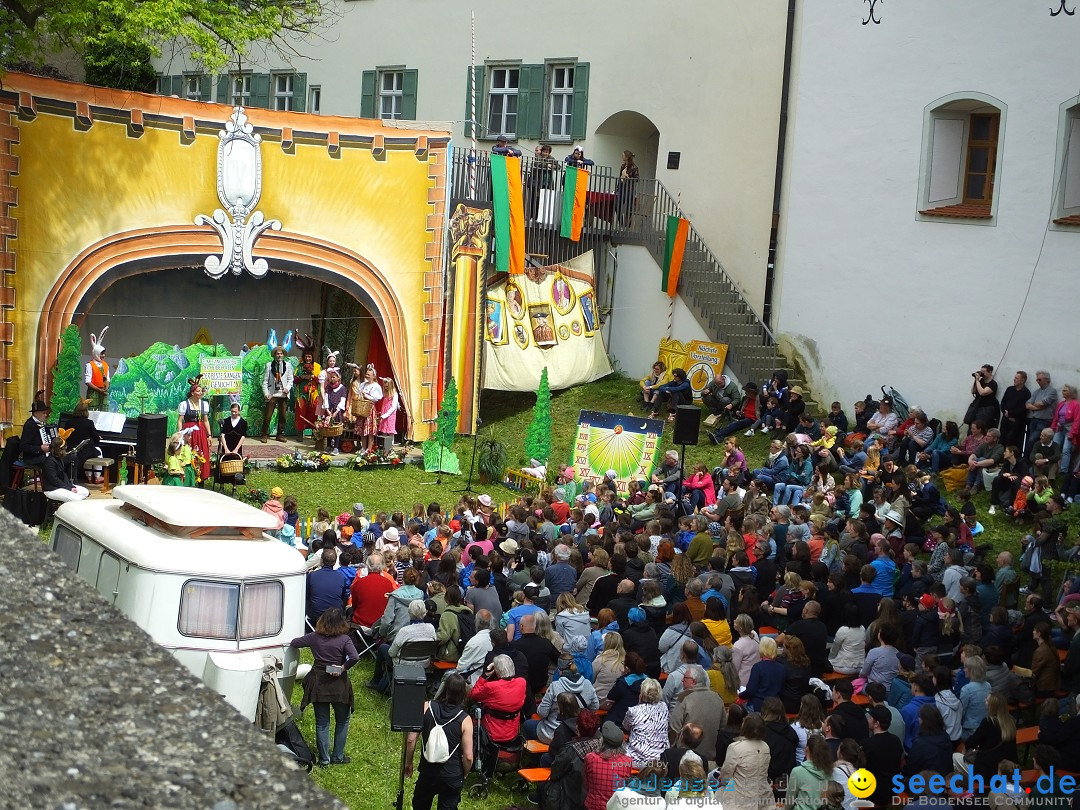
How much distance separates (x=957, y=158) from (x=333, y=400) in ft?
34.5

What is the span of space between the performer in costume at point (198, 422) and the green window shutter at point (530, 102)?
35.7 ft

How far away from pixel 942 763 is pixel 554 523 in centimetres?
710

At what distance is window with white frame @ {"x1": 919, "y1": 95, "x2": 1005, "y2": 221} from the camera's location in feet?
66.4

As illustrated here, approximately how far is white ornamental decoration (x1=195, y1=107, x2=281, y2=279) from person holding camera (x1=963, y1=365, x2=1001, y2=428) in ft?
36.3

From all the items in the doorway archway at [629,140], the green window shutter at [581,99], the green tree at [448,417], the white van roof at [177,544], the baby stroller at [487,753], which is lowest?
the baby stroller at [487,753]

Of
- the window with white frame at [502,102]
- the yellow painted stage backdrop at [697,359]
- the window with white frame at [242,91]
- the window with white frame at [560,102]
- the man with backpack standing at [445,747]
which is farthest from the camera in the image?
the window with white frame at [242,91]

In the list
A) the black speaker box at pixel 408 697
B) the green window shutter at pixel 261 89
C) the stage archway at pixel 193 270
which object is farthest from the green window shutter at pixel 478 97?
the black speaker box at pixel 408 697

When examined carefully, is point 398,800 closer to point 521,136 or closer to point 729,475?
point 729,475

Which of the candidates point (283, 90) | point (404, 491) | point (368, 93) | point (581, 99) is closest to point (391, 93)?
point (368, 93)

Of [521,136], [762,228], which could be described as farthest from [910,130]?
[521,136]

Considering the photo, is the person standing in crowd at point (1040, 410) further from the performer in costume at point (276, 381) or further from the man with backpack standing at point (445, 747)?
the man with backpack standing at point (445, 747)

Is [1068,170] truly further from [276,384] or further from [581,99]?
[276,384]

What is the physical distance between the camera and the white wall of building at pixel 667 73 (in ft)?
80.5

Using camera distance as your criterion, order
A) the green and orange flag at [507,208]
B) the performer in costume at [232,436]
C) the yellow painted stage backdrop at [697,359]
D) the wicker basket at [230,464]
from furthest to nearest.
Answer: the yellow painted stage backdrop at [697,359]
the green and orange flag at [507,208]
the performer in costume at [232,436]
the wicker basket at [230,464]
